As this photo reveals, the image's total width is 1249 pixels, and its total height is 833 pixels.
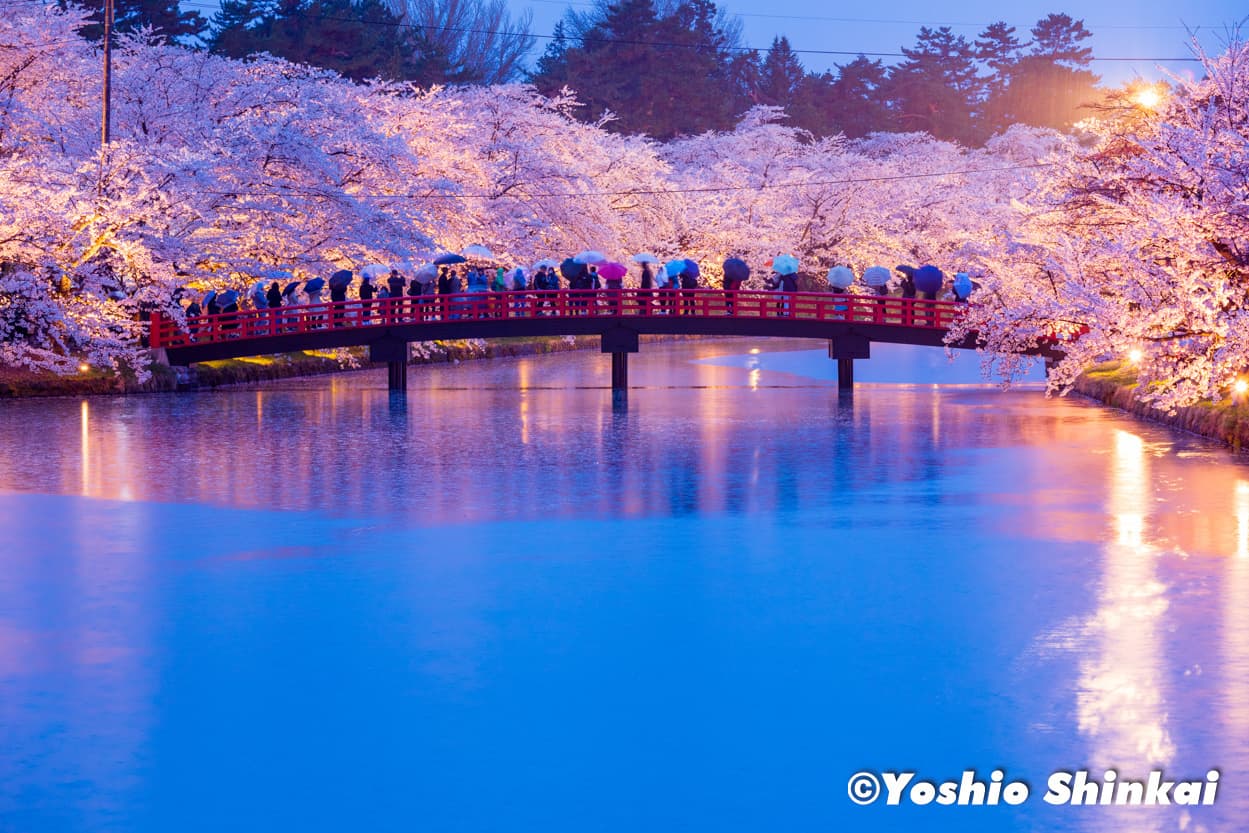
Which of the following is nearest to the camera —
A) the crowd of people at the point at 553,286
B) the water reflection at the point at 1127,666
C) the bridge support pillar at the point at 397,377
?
the water reflection at the point at 1127,666

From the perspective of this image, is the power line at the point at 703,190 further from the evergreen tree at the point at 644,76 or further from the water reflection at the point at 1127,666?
the water reflection at the point at 1127,666

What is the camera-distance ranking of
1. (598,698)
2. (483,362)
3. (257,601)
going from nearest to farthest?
(598,698) < (257,601) < (483,362)

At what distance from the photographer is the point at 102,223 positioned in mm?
32219

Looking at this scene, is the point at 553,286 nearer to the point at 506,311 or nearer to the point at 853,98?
the point at 506,311

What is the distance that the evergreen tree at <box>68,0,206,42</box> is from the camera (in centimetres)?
5685

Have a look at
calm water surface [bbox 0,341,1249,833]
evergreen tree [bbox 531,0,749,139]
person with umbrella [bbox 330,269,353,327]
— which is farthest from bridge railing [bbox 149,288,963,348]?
evergreen tree [bbox 531,0,749,139]

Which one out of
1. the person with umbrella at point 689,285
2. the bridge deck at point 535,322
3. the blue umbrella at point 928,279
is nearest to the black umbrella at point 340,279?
the bridge deck at point 535,322

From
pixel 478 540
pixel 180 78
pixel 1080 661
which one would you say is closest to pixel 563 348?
pixel 180 78

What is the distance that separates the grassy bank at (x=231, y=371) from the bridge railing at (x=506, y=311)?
1.05 m

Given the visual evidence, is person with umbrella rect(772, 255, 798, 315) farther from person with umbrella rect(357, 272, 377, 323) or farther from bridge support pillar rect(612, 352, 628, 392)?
person with umbrella rect(357, 272, 377, 323)

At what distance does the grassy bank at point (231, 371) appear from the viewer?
105ft

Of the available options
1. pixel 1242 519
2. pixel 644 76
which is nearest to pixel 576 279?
pixel 1242 519

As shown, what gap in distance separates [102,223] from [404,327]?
6.87 m

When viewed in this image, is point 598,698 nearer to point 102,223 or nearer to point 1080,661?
point 1080,661
